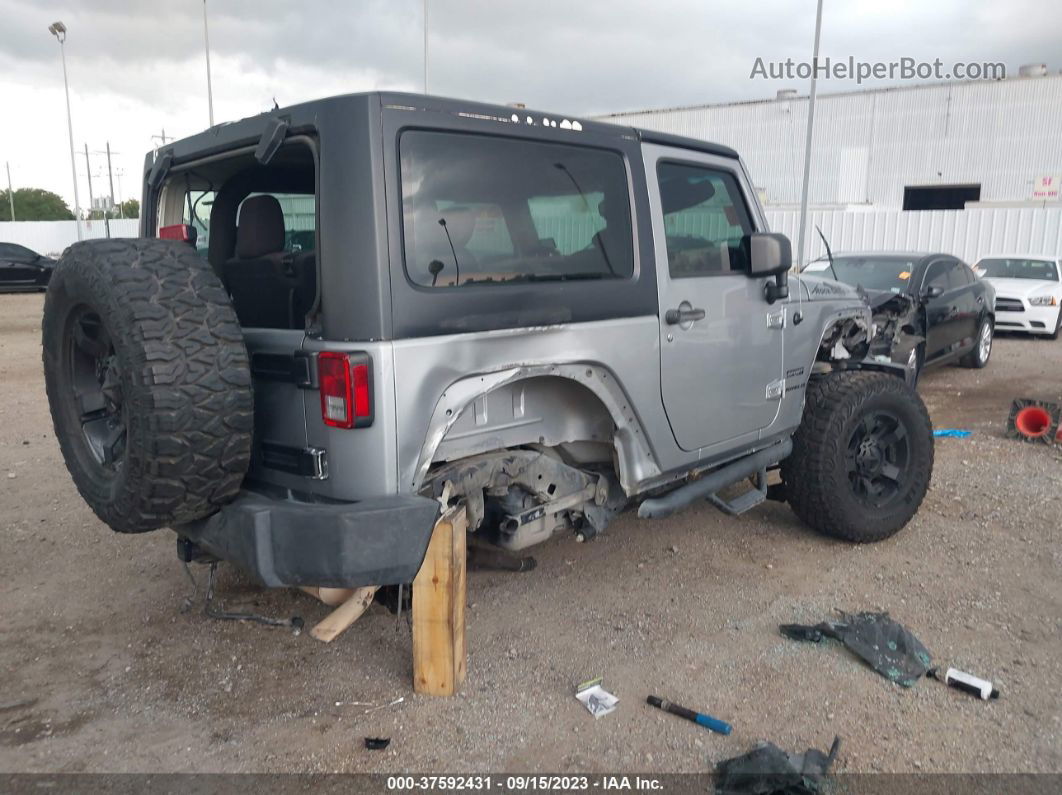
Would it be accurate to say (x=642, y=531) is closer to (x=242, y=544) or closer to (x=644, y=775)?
(x=644, y=775)

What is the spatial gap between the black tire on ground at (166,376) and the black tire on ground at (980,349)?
10.5 metres

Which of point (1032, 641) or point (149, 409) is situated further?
point (1032, 641)

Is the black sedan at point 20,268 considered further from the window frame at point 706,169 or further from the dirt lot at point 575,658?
A: the window frame at point 706,169

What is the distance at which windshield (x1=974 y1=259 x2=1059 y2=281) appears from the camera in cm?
1396

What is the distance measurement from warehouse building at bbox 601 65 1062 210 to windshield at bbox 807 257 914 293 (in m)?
17.0

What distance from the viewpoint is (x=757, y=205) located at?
14.0 feet

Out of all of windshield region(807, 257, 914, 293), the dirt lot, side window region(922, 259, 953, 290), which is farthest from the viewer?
side window region(922, 259, 953, 290)

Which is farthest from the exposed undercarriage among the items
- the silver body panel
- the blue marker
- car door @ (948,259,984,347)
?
the blue marker

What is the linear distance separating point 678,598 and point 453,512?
61.9 inches

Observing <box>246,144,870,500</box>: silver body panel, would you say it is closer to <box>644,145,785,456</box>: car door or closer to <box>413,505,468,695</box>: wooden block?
<box>644,145,785,456</box>: car door

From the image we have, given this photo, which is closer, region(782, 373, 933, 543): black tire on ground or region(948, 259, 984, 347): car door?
region(782, 373, 933, 543): black tire on ground

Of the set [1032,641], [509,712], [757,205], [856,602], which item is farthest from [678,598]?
[757,205]

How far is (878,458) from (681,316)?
1.96 m

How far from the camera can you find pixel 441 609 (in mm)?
3074
